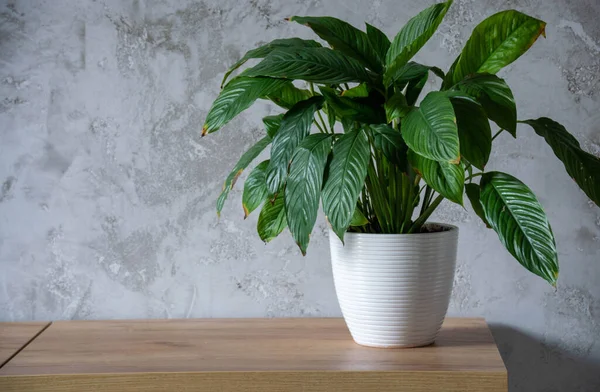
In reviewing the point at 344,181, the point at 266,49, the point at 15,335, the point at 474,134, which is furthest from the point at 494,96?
the point at 15,335

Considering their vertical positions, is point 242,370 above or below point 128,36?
below

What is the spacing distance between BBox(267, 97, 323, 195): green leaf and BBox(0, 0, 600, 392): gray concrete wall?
1.47ft

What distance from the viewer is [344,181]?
1.15m

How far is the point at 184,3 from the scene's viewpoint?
1653 millimetres

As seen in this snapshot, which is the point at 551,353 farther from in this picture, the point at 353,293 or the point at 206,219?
the point at 206,219

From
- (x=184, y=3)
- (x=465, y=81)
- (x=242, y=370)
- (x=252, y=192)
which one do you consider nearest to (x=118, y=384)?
(x=242, y=370)

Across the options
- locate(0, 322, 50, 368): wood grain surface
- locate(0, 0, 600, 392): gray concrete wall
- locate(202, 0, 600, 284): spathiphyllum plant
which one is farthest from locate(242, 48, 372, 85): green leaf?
locate(0, 322, 50, 368): wood grain surface

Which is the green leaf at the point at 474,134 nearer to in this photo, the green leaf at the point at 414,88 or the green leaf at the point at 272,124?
the green leaf at the point at 414,88

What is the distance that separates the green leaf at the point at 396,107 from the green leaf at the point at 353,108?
0.14 ft

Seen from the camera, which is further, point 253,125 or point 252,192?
point 253,125

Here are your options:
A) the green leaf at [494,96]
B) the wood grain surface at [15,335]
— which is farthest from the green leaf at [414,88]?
the wood grain surface at [15,335]

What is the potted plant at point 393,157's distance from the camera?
112cm

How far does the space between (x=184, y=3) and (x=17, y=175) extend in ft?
1.92

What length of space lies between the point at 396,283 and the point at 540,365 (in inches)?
23.4
